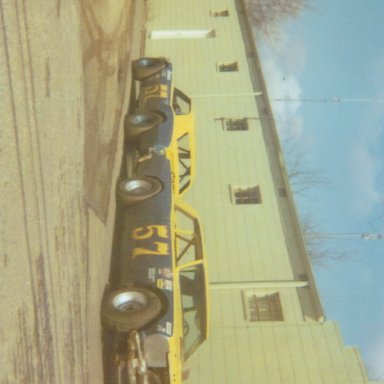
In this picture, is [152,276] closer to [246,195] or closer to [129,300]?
[129,300]

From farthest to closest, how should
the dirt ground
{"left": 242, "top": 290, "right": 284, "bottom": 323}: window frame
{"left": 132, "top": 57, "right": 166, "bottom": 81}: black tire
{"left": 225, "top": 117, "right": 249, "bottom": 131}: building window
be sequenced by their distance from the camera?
{"left": 225, "top": 117, "right": 249, "bottom": 131}: building window
{"left": 132, "top": 57, "right": 166, "bottom": 81}: black tire
{"left": 242, "top": 290, "right": 284, "bottom": 323}: window frame
the dirt ground

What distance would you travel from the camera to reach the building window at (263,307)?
10.2 metres

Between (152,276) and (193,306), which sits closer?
(152,276)

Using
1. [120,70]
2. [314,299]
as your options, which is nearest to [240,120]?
[120,70]

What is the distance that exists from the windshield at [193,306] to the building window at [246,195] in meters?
5.71

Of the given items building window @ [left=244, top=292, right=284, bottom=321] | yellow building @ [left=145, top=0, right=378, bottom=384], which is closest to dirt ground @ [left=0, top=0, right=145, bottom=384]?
yellow building @ [left=145, top=0, right=378, bottom=384]

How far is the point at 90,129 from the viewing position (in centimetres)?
752

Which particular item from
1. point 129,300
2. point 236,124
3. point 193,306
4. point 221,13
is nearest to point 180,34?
point 221,13

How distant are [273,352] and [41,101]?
736 cm

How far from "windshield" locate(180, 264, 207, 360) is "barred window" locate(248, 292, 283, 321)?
374 cm

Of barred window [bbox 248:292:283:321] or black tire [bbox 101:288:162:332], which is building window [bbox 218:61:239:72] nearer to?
barred window [bbox 248:292:283:321]

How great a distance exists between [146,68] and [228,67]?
6701mm

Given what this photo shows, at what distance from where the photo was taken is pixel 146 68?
36.7ft

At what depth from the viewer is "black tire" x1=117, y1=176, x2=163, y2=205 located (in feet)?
25.4
